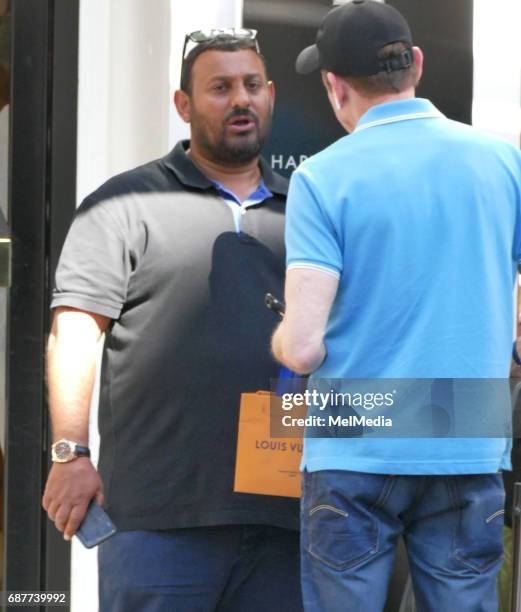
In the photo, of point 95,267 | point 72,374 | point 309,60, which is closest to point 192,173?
point 95,267

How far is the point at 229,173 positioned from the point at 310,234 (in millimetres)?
874

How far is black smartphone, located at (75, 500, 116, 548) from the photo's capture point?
8.74ft

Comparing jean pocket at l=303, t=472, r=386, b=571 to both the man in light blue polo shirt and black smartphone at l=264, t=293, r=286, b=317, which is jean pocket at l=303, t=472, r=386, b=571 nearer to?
the man in light blue polo shirt

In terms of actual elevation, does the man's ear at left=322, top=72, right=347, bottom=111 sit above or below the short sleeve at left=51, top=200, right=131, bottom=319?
above

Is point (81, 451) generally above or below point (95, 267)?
below

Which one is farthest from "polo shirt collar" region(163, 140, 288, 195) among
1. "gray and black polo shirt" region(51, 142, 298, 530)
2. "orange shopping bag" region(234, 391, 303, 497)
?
"orange shopping bag" region(234, 391, 303, 497)

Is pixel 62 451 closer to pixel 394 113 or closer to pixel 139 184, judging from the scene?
pixel 139 184

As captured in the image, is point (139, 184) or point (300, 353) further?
point (139, 184)

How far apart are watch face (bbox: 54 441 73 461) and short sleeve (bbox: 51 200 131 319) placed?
12.3 inches

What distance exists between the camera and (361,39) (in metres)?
2.41

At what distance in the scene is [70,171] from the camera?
3795 millimetres

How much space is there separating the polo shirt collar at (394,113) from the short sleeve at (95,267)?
747 millimetres

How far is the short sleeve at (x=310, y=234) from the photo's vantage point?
225 cm

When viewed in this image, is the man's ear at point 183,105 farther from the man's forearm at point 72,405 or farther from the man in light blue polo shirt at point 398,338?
the man in light blue polo shirt at point 398,338
